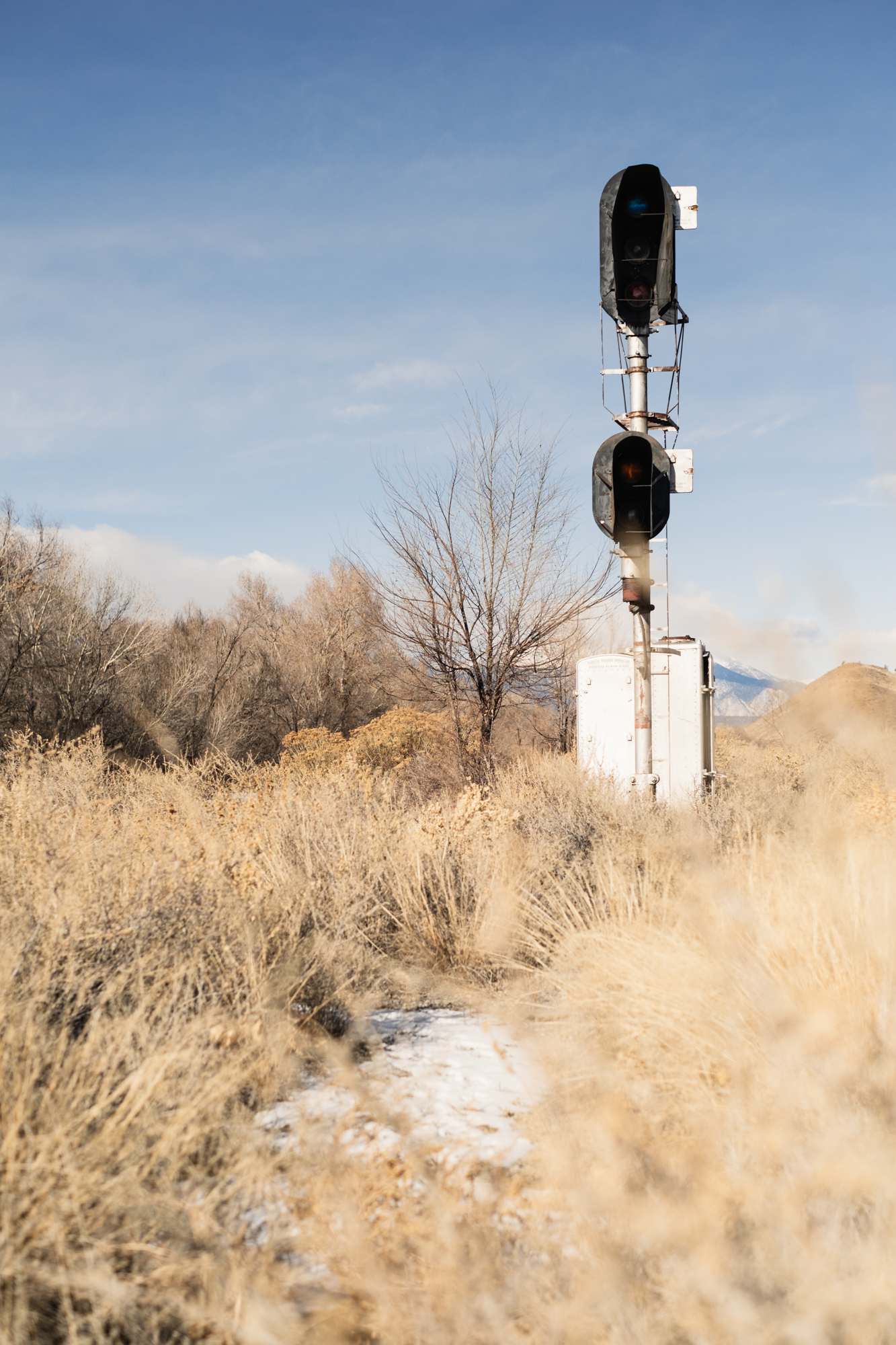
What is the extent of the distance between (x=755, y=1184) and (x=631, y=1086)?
0.78 m

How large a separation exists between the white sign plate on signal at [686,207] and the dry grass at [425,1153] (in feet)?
18.6

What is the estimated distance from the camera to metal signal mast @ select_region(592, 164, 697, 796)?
6848mm

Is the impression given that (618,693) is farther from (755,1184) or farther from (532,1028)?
(755,1184)

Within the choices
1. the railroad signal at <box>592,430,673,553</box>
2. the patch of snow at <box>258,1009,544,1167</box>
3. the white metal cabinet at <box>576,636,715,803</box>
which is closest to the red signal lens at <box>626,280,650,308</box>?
the railroad signal at <box>592,430,673,553</box>

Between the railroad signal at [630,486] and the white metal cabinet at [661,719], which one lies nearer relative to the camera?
the railroad signal at [630,486]

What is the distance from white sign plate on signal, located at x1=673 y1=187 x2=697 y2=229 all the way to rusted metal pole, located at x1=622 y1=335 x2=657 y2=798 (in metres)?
1.14

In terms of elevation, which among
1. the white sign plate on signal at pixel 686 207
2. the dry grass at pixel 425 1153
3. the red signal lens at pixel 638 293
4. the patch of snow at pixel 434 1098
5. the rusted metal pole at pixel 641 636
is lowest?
the patch of snow at pixel 434 1098

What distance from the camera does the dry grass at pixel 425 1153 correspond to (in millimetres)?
2029

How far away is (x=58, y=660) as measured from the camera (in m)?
21.1

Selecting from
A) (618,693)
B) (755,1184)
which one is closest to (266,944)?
→ (755,1184)

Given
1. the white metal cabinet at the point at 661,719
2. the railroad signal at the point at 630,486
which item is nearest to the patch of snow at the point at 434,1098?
the railroad signal at the point at 630,486

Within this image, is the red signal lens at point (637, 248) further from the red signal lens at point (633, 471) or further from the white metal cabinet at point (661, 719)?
the white metal cabinet at point (661, 719)

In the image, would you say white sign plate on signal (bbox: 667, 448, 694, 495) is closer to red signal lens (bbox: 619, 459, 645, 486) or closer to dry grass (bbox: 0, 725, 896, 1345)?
red signal lens (bbox: 619, 459, 645, 486)

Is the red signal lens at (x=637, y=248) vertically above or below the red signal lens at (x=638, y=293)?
above
